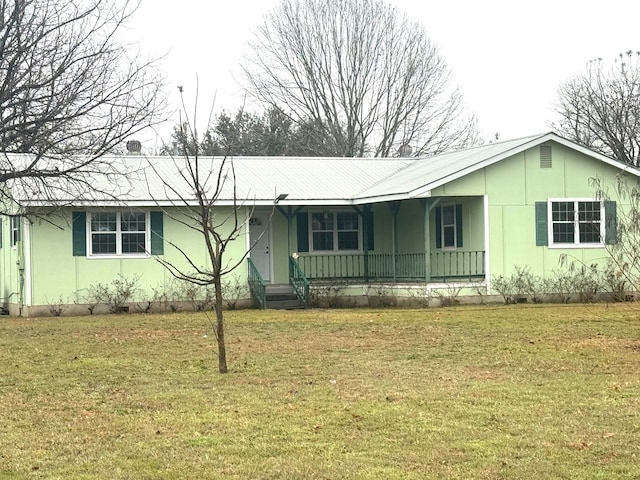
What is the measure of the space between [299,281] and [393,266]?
8.50ft

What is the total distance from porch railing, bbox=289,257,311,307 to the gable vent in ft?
22.3

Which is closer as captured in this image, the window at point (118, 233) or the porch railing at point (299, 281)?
the window at point (118, 233)

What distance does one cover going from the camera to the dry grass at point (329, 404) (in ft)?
24.3

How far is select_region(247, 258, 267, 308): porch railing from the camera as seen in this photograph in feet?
81.3

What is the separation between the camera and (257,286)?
25156mm

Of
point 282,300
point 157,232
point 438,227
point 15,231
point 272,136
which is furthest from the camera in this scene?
point 272,136

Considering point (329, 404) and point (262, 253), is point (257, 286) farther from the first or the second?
point (329, 404)

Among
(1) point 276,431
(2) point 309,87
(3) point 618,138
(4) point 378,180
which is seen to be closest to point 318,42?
(2) point 309,87

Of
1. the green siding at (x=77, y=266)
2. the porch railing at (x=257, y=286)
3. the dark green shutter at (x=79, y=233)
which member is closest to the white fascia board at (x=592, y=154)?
the porch railing at (x=257, y=286)

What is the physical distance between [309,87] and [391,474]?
1665 inches

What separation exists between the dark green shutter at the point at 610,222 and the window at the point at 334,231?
6.99 m

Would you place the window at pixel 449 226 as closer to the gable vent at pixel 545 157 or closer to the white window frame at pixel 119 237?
the gable vent at pixel 545 157

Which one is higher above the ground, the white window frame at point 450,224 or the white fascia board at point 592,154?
the white fascia board at point 592,154

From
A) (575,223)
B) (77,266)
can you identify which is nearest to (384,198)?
(575,223)
